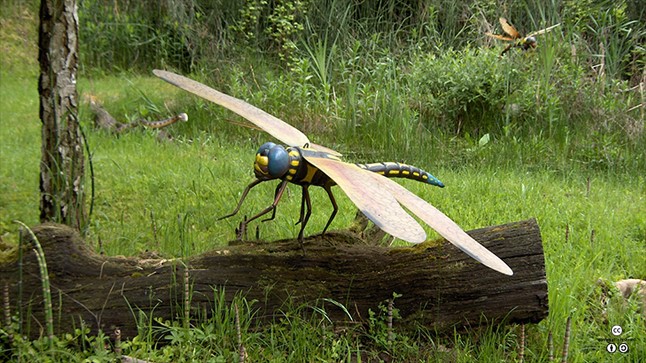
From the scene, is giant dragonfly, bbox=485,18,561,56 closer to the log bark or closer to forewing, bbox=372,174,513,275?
the log bark

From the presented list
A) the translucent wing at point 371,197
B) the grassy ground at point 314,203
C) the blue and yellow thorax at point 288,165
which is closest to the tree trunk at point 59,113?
the grassy ground at point 314,203

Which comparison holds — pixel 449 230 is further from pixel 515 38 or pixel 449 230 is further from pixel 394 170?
pixel 515 38

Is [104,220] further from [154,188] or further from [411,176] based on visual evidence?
[411,176]

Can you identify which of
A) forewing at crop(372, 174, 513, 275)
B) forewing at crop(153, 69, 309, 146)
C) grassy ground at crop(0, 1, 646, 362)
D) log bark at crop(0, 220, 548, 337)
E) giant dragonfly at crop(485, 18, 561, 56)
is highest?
giant dragonfly at crop(485, 18, 561, 56)

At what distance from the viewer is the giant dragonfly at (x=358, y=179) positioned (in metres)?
1.85

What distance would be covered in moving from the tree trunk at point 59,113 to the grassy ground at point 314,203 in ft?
1.36

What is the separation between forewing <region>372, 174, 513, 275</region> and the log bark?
1.72 feet

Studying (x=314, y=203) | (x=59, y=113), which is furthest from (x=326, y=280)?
(x=314, y=203)

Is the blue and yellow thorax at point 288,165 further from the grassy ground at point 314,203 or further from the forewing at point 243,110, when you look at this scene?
the grassy ground at point 314,203

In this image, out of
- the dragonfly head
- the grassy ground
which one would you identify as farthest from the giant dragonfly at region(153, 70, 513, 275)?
the grassy ground

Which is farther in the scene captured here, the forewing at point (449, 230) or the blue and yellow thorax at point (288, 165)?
the blue and yellow thorax at point (288, 165)

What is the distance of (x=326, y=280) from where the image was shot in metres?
2.58

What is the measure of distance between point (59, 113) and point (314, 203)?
1841mm

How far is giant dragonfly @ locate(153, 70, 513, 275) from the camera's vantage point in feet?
6.07
